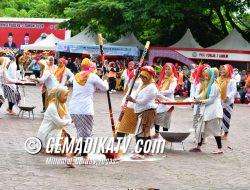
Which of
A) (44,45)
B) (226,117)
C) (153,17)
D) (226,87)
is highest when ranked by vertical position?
(153,17)

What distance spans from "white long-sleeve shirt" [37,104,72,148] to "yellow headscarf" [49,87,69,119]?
2.3 inches

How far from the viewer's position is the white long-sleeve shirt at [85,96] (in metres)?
11.0

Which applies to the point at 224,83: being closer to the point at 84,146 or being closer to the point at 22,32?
the point at 84,146

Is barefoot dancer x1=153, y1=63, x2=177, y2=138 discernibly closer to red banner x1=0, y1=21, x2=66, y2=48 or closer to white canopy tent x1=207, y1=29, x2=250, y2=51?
white canopy tent x1=207, y1=29, x2=250, y2=51

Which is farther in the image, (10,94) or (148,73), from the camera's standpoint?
(10,94)

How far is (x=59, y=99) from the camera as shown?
11.2 metres

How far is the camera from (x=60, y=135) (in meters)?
11.4

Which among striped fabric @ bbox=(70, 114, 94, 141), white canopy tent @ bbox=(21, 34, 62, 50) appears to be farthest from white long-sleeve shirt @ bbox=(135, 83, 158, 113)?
white canopy tent @ bbox=(21, 34, 62, 50)

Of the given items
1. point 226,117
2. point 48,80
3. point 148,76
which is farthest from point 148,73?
point 48,80

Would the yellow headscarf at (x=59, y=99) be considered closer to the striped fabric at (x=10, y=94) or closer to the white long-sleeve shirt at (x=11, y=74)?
the white long-sleeve shirt at (x=11, y=74)

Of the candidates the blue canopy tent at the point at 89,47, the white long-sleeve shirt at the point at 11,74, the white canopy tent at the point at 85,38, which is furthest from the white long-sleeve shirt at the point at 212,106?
the white canopy tent at the point at 85,38

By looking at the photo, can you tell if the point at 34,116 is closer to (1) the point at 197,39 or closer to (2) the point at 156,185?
(2) the point at 156,185

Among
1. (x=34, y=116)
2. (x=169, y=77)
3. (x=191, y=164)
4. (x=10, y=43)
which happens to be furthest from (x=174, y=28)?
(x=191, y=164)

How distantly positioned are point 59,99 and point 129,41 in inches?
894
